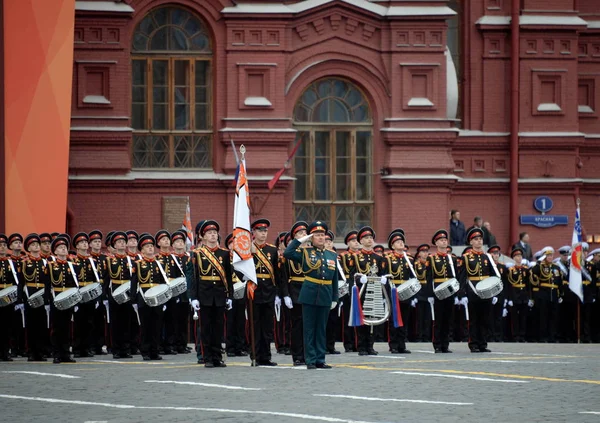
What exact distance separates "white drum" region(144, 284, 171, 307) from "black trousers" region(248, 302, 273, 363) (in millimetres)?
1926

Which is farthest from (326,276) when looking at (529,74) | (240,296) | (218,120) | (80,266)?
(529,74)

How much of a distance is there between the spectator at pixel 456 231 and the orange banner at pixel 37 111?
809cm

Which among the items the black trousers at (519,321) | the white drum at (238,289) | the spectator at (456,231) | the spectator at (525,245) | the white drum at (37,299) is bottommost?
the black trousers at (519,321)

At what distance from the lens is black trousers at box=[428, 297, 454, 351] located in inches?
837

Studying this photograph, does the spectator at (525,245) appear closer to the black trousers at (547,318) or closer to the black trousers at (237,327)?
the black trousers at (547,318)

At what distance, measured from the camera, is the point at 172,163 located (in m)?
30.6

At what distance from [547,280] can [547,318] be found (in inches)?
28.6

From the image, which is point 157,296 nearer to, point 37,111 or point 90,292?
point 90,292

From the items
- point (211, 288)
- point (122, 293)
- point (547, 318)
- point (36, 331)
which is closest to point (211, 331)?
point (211, 288)

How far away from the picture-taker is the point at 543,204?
31.7 metres

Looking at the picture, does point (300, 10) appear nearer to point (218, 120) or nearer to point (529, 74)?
point (218, 120)

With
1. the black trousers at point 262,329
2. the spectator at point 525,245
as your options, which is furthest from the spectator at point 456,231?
the black trousers at point 262,329

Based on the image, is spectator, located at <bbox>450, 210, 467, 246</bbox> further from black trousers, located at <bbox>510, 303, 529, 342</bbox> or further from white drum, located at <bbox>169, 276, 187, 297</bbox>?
white drum, located at <bbox>169, 276, 187, 297</bbox>

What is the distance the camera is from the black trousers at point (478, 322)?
21047 millimetres
